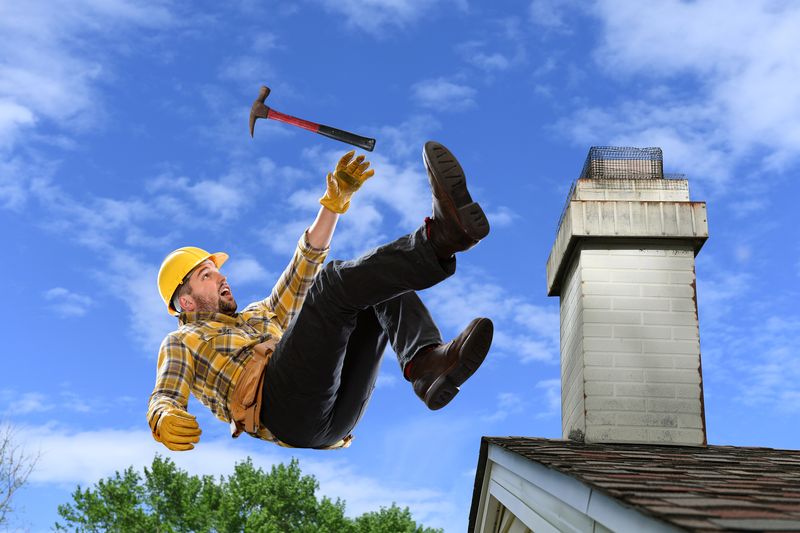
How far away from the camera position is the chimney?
575 centimetres

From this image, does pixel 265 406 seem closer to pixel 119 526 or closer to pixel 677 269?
pixel 677 269

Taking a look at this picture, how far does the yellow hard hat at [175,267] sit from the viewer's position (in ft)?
16.0

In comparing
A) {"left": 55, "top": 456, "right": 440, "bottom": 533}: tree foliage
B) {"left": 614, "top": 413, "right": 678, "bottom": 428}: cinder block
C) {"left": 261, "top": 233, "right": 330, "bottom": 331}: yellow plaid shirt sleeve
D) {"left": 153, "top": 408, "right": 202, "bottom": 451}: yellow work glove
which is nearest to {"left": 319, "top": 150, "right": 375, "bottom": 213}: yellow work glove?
{"left": 261, "top": 233, "right": 330, "bottom": 331}: yellow plaid shirt sleeve

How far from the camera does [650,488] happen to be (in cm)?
264

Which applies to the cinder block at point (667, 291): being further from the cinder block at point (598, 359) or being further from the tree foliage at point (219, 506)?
the tree foliage at point (219, 506)

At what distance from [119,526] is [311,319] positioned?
16620 mm

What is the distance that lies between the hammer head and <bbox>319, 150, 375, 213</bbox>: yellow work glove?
1.51 ft

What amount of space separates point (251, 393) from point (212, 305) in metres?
0.70

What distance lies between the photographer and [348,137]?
4043mm

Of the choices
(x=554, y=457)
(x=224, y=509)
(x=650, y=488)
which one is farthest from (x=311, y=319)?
(x=224, y=509)

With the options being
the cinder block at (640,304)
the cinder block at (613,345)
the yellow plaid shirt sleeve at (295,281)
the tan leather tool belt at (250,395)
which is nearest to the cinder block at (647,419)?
the cinder block at (613,345)


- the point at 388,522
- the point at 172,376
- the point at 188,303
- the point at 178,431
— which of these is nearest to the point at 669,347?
the point at 188,303

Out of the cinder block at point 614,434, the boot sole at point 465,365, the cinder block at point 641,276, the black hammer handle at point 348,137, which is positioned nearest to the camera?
the boot sole at point 465,365

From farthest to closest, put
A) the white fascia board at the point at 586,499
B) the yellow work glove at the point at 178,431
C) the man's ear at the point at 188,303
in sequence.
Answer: the man's ear at the point at 188,303, the yellow work glove at the point at 178,431, the white fascia board at the point at 586,499
